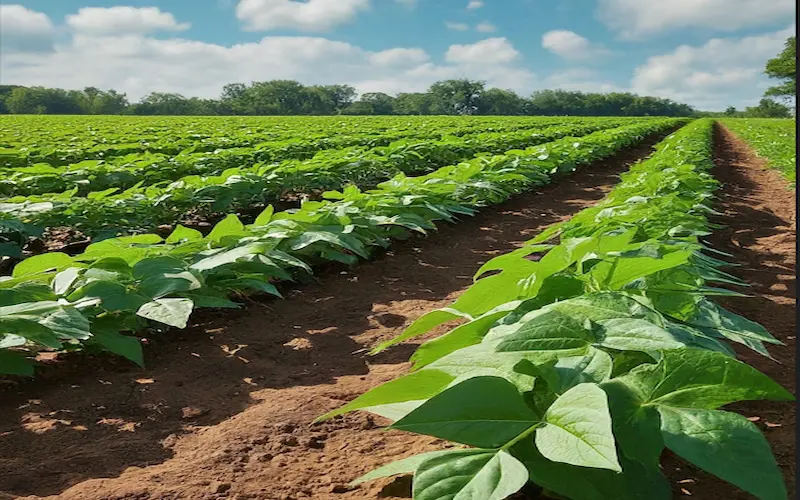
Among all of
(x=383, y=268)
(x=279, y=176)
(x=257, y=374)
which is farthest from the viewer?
(x=279, y=176)

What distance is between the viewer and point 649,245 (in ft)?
6.96

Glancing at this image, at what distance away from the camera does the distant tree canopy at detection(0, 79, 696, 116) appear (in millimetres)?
76000

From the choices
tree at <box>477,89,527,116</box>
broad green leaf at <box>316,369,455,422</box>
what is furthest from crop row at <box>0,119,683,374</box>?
tree at <box>477,89,527,116</box>

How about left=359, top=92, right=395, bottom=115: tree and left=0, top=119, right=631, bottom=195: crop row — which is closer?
left=0, top=119, right=631, bottom=195: crop row

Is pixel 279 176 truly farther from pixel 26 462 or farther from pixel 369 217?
pixel 26 462

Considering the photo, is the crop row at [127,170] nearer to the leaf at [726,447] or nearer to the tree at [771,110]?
the leaf at [726,447]

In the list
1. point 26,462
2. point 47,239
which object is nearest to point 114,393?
point 26,462

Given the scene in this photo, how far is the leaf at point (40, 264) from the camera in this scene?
2697mm

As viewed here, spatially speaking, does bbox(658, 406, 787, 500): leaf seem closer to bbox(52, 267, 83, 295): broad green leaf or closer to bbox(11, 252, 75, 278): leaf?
bbox(52, 267, 83, 295): broad green leaf

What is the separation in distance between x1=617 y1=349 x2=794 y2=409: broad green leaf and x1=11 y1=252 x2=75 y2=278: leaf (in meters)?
2.50

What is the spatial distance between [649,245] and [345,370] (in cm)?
122

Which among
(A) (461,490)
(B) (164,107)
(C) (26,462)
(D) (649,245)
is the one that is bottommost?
(C) (26,462)

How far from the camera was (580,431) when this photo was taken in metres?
0.98

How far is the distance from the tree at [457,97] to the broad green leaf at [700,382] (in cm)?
8828
